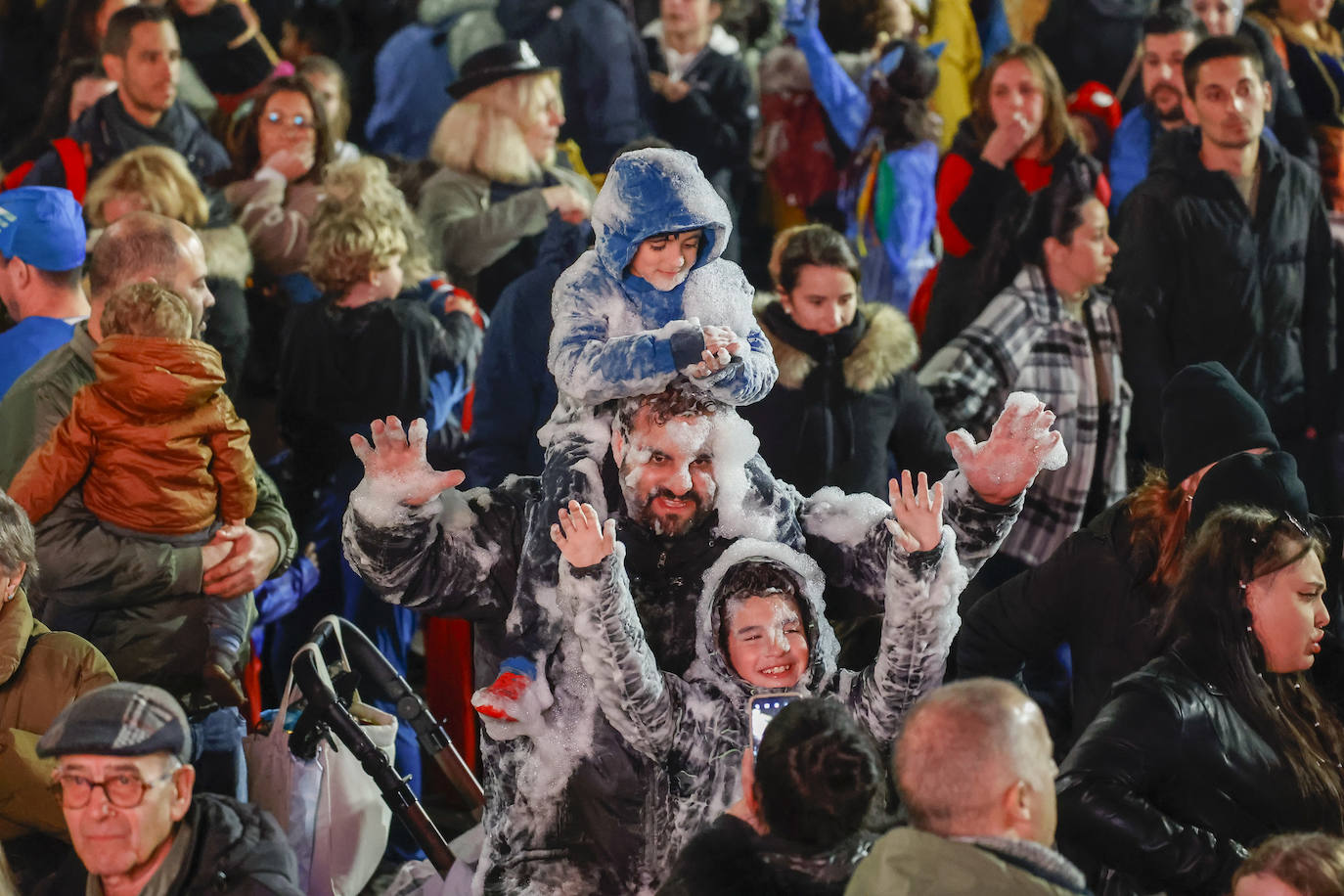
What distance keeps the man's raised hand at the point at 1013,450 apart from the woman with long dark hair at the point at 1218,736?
506 mm

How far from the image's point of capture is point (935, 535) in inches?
158

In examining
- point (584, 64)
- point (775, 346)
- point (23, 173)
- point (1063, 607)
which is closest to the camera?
point (1063, 607)

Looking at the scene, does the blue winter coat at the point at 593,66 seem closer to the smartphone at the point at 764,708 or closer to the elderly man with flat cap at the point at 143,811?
the smartphone at the point at 764,708

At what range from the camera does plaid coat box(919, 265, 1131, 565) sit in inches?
253

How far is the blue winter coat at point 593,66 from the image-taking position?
327 inches

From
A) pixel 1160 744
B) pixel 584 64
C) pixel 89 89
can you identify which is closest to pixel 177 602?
pixel 1160 744

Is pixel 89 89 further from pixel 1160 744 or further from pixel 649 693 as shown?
pixel 1160 744

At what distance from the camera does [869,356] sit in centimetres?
592

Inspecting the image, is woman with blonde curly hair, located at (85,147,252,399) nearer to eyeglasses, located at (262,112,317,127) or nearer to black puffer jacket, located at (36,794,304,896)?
eyeglasses, located at (262,112,317,127)

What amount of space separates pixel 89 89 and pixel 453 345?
7.26 ft

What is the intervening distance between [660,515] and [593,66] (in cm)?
451

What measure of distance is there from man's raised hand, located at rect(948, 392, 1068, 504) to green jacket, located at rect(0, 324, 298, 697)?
2074 millimetres

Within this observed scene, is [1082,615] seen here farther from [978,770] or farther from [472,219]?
[472,219]

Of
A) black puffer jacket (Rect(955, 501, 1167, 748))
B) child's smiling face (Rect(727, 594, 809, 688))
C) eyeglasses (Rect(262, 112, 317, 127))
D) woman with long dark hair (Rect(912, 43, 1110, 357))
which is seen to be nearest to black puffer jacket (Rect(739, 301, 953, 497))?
black puffer jacket (Rect(955, 501, 1167, 748))
